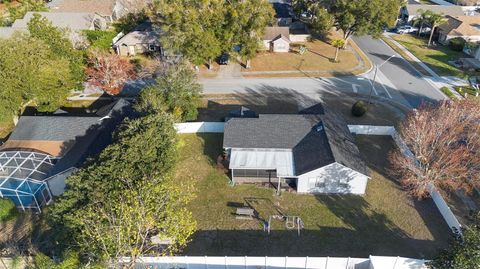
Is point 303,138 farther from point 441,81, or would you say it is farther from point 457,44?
point 457,44

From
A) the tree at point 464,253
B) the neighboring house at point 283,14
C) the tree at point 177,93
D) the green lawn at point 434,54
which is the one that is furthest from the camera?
the neighboring house at point 283,14

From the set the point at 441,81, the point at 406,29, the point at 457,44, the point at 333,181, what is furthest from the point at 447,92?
the point at 406,29

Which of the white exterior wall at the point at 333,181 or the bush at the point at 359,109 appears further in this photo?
the bush at the point at 359,109

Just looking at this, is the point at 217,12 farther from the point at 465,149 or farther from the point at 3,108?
the point at 465,149

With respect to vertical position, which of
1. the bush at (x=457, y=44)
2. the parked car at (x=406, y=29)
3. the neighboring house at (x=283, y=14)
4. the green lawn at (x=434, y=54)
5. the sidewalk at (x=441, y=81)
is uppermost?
the neighboring house at (x=283, y=14)

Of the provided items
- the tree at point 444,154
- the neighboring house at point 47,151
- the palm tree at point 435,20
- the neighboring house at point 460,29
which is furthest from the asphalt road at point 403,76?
the neighboring house at point 47,151

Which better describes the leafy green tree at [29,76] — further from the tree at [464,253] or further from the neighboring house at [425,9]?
the neighboring house at [425,9]
